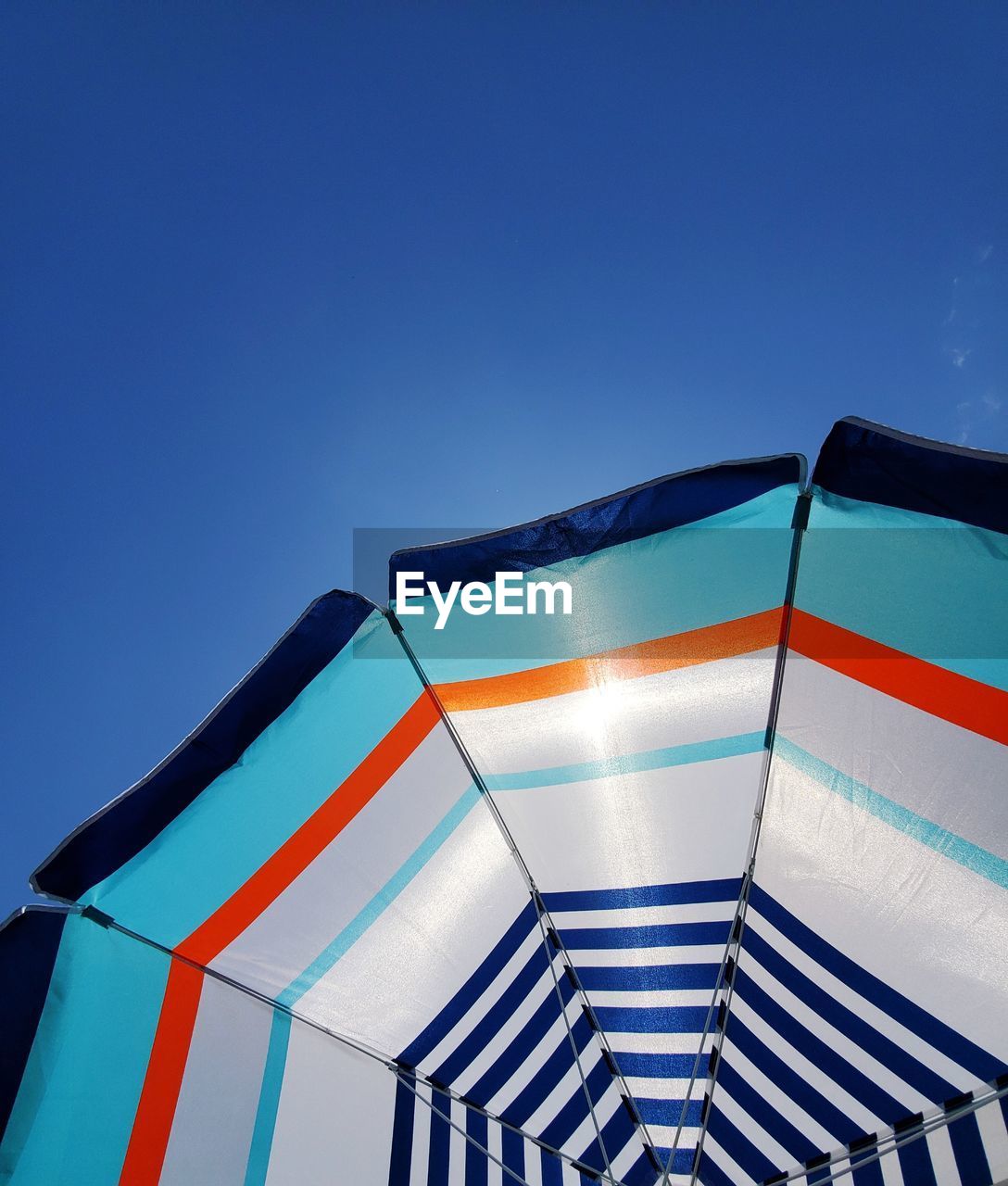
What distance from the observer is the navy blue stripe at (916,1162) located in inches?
65.7

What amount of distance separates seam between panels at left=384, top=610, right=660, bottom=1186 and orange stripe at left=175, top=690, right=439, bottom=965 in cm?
7

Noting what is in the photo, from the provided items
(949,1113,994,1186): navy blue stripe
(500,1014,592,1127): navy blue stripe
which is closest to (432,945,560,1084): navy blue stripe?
(500,1014,592,1127): navy blue stripe

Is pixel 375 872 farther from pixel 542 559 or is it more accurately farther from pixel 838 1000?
pixel 838 1000

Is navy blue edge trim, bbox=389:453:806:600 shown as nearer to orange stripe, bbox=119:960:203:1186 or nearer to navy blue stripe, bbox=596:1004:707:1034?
orange stripe, bbox=119:960:203:1186

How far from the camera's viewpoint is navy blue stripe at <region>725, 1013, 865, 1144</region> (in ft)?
6.00

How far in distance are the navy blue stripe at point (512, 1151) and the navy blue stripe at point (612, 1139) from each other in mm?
Result: 228

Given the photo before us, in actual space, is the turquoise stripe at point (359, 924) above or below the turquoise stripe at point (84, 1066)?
above

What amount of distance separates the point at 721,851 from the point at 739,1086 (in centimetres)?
87

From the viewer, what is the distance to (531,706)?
5.90ft

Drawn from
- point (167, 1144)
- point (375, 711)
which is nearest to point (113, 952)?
point (167, 1144)

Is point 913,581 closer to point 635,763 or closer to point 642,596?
point 642,596

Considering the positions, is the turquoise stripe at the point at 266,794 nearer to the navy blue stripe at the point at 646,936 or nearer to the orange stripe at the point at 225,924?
the orange stripe at the point at 225,924

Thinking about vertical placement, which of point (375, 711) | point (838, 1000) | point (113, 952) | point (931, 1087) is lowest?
point (931, 1087)

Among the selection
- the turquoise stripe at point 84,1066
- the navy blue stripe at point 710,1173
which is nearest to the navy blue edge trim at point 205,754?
the turquoise stripe at point 84,1066
